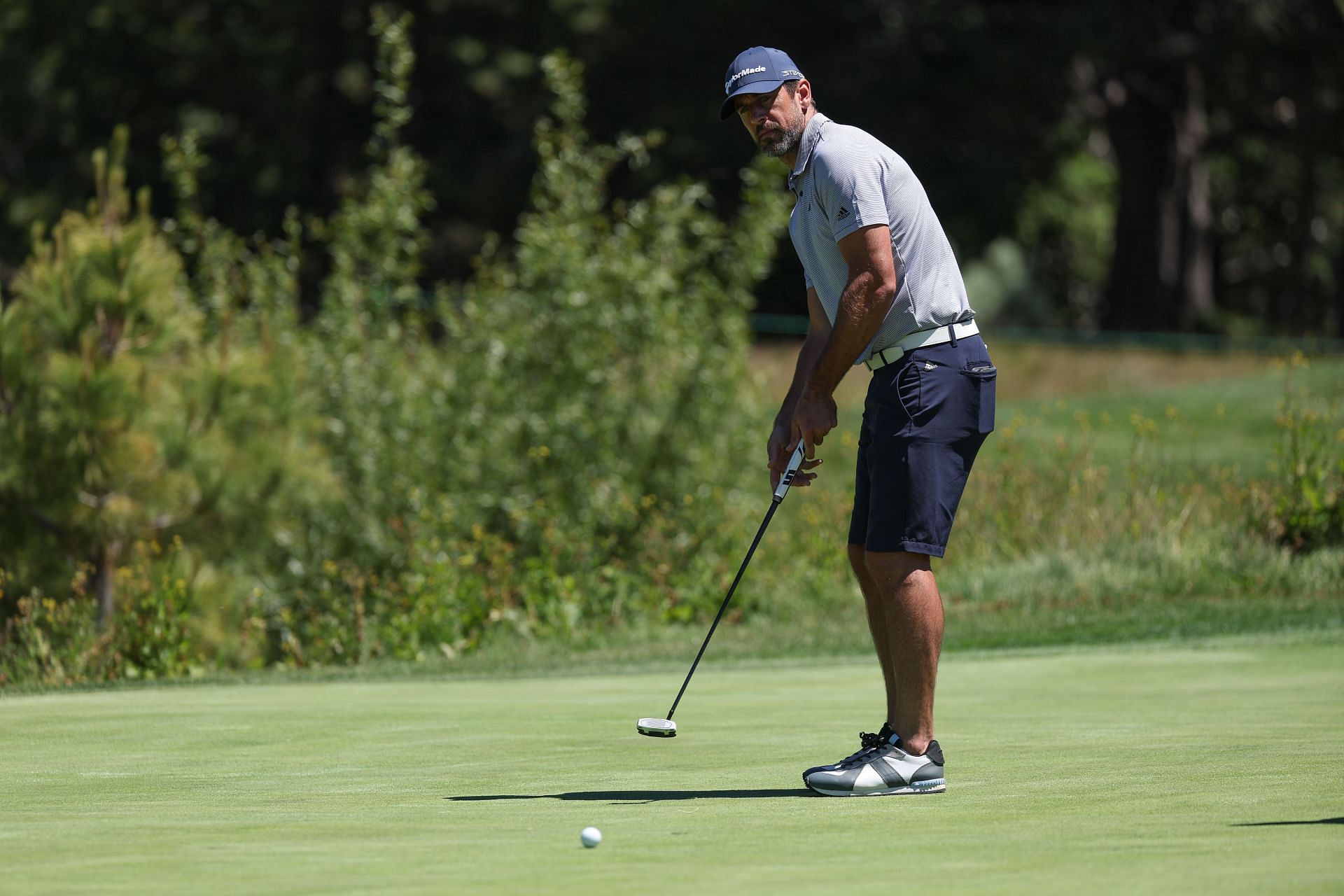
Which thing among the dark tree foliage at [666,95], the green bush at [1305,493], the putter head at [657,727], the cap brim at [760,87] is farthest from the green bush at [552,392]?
the dark tree foliage at [666,95]

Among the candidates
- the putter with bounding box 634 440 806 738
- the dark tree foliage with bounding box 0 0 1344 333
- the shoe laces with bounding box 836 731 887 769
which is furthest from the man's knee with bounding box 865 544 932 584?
the dark tree foliage with bounding box 0 0 1344 333

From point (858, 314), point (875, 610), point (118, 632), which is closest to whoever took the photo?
point (858, 314)

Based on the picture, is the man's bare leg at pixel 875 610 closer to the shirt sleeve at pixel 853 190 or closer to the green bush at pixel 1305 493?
the shirt sleeve at pixel 853 190

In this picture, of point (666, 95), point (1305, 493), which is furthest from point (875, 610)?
point (666, 95)

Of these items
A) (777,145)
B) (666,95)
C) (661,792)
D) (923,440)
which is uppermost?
(666,95)

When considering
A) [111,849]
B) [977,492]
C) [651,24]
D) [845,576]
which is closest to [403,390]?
[845,576]

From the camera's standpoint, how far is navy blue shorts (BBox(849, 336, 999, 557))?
17.4ft

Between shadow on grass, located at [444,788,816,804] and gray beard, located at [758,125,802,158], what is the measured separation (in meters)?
1.81

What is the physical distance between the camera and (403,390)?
1380 cm

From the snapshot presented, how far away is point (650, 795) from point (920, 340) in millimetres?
1488

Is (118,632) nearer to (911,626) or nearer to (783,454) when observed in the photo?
(783,454)

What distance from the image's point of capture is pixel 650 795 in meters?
5.07

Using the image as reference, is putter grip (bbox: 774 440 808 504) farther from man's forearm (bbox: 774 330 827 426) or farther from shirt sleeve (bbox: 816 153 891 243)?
shirt sleeve (bbox: 816 153 891 243)

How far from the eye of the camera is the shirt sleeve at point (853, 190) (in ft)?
17.3
